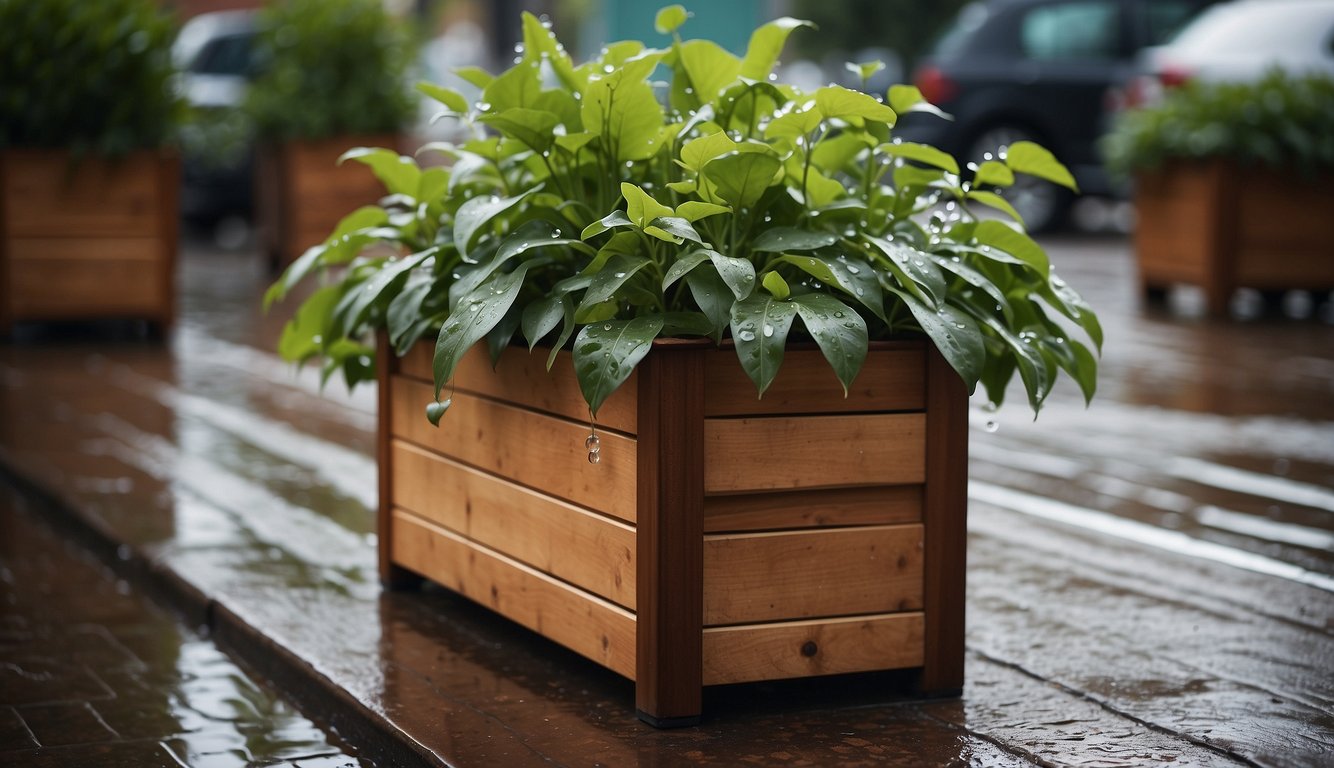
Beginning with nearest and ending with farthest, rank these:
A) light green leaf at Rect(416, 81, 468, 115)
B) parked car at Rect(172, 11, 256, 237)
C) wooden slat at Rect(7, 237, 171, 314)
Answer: light green leaf at Rect(416, 81, 468, 115), wooden slat at Rect(7, 237, 171, 314), parked car at Rect(172, 11, 256, 237)

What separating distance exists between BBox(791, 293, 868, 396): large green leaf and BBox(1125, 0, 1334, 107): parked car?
915cm

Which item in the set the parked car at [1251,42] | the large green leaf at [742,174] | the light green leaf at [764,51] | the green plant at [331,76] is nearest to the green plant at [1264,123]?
the parked car at [1251,42]

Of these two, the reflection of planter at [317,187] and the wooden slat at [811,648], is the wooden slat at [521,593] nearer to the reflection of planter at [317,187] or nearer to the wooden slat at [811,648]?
the wooden slat at [811,648]

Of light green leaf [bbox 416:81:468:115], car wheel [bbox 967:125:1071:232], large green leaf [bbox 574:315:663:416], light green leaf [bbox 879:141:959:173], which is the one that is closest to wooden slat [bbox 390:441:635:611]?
large green leaf [bbox 574:315:663:416]

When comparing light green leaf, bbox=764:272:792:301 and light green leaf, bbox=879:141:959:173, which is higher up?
light green leaf, bbox=879:141:959:173

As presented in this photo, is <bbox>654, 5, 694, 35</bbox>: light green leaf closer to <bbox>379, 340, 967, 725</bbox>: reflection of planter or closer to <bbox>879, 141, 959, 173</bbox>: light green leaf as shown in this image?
<bbox>879, 141, 959, 173</bbox>: light green leaf

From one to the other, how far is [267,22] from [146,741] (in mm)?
9932

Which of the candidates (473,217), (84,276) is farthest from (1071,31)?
A: (473,217)

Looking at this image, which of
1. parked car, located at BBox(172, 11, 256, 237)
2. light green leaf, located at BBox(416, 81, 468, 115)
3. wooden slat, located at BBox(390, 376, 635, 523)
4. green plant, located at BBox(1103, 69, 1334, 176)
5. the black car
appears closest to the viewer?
wooden slat, located at BBox(390, 376, 635, 523)

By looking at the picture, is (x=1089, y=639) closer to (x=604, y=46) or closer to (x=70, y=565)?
(x=604, y=46)

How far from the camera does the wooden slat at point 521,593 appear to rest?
3.37 m

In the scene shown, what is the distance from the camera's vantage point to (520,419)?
3604mm

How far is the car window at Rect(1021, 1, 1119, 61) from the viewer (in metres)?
14.6

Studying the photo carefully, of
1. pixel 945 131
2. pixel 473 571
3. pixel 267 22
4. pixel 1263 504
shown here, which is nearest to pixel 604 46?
pixel 473 571
